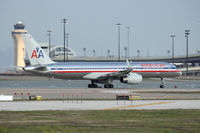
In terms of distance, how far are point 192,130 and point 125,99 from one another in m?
21.0

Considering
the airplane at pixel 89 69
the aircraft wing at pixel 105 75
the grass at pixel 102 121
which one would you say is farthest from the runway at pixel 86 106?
the aircraft wing at pixel 105 75

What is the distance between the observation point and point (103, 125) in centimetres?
2530

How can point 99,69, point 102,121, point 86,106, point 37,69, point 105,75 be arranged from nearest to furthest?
point 102,121 → point 86,106 → point 37,69 → point 105,75 → point 99,69

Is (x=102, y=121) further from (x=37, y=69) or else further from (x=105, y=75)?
(x=105, y=75)

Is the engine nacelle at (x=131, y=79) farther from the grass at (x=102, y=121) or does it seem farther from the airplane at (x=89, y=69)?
the grass at (x=102, y=121)

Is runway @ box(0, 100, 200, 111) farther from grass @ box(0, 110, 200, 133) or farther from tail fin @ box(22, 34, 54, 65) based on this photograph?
tail fin @ box(22, 34, 54, 65)

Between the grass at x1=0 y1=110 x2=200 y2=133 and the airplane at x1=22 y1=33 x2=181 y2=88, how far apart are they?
33.6 meters

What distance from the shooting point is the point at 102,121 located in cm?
2695

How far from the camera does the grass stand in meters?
23.7

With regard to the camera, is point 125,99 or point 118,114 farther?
point 125,99

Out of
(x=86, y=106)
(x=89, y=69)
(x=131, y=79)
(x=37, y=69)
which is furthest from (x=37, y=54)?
(x=86, y=106)

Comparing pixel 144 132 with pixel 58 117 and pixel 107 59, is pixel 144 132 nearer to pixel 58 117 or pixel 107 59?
pixel 58 117

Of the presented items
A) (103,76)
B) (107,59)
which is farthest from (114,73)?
(107,59)

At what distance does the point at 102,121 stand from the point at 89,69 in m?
41.4
